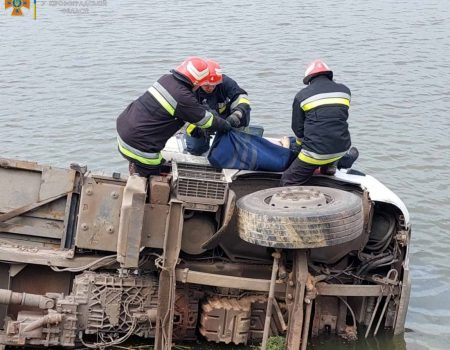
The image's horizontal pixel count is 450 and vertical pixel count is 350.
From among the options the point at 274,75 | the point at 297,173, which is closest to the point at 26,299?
the point at 297,173

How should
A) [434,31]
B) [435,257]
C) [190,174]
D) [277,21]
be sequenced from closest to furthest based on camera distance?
[190,174] < [435,257] < [434,31] < [277,21]

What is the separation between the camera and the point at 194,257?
20.7ft

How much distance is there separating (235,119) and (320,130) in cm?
95

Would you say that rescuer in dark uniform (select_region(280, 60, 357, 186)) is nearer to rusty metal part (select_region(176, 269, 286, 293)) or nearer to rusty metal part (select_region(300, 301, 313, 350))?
rusty metal part (select_region(176, 269, 286, 293))

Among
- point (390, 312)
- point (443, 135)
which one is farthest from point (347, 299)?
point (443, 135)

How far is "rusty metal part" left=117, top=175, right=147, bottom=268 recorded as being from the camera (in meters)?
5.68

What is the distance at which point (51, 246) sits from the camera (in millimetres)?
6496

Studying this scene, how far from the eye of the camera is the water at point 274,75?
33.0 feet

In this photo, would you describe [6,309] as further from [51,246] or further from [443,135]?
[443,135]

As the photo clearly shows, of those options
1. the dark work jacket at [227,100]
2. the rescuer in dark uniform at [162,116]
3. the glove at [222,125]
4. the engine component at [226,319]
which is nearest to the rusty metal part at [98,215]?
the rescuer in dark uniform at [162,116]

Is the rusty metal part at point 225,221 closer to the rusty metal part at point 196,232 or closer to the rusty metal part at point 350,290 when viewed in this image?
the rusty metal part at point 196,232

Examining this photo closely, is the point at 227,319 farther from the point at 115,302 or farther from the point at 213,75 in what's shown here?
the point at 213,75

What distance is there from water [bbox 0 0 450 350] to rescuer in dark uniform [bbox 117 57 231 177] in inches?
89.8

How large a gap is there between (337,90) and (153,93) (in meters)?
1.63
